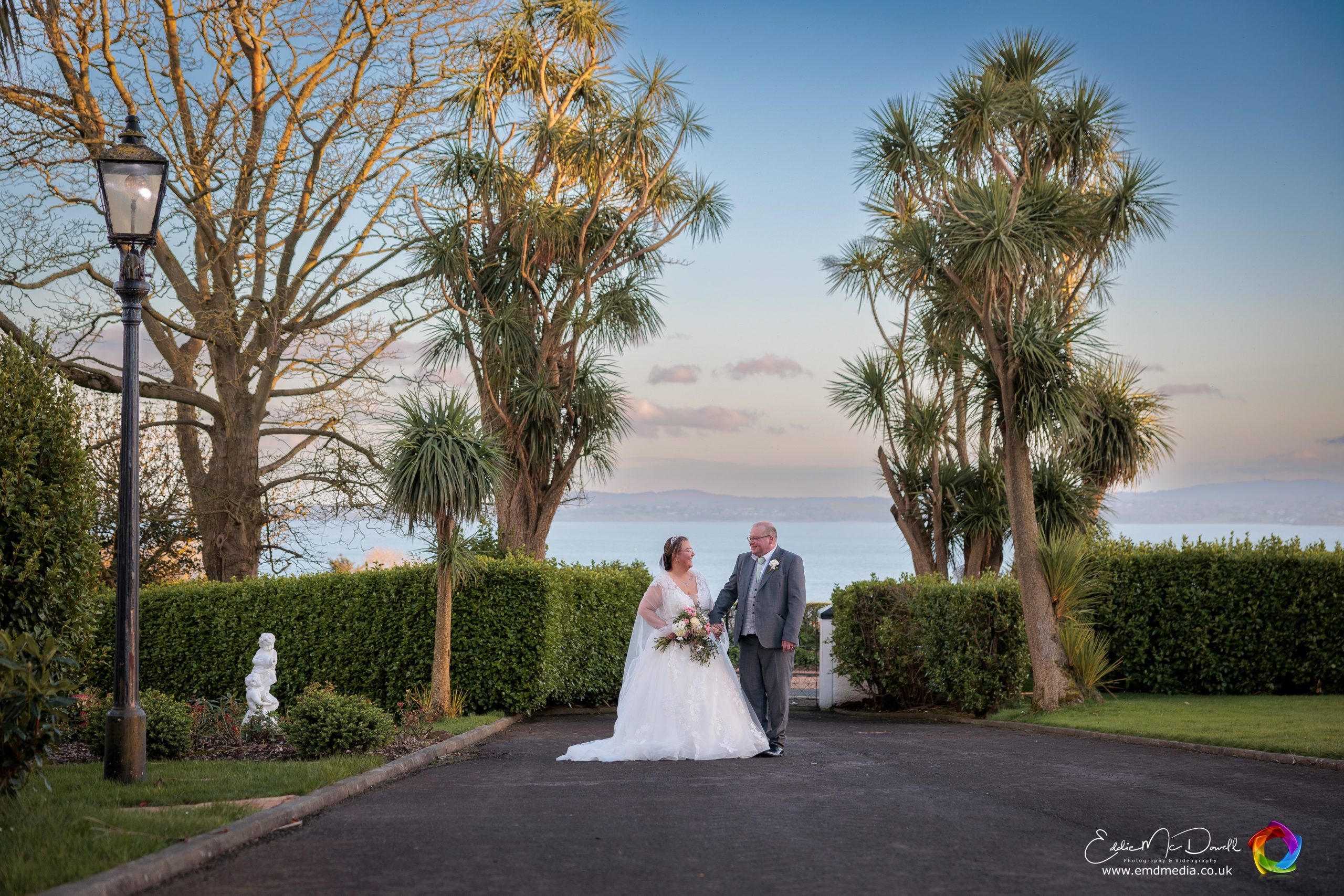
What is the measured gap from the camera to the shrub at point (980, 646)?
14695 millimetres

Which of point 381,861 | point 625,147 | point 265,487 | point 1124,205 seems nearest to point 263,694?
point 381,861

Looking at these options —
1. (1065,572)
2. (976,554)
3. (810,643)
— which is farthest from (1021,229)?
(810,643)

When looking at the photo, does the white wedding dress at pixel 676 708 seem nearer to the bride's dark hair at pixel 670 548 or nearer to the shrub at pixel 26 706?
the bride's dark hair at pixel 670 548

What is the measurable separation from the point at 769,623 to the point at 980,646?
5.94 metres

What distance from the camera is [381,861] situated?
517 cm

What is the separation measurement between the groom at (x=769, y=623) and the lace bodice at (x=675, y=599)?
0.33 metres

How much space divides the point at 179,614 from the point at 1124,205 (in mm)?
14600

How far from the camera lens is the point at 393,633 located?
1496 centimetres

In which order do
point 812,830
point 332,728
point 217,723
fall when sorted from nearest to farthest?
point 812,830 < point 332,728 < point 217,723

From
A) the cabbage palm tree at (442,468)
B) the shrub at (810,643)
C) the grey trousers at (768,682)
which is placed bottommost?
the shrub at (810,643)

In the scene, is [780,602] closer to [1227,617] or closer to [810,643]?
[1227,617]

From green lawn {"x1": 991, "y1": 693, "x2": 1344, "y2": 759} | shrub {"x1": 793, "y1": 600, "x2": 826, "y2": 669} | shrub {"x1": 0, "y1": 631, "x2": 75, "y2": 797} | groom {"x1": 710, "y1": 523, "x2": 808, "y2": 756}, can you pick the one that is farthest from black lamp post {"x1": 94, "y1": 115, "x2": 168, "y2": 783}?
shrub {"x1": 793, "y1": 600, "x2": 826, "y2": 669}
